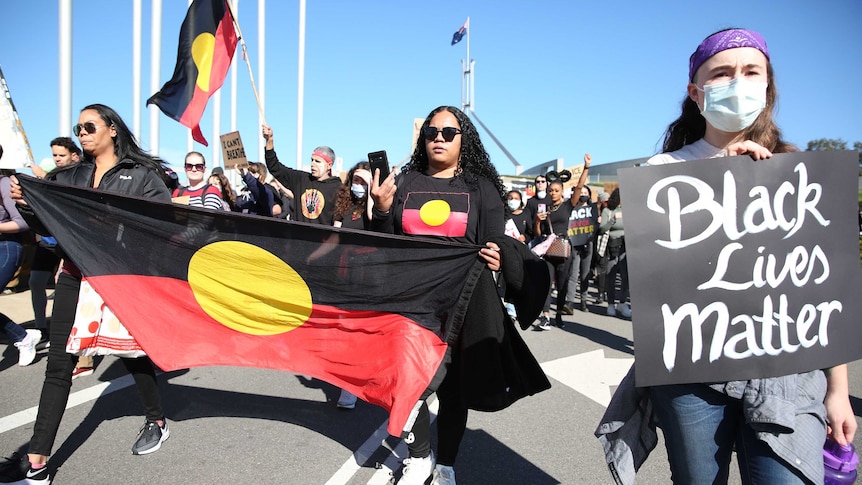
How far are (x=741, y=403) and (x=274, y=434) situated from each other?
2.87m

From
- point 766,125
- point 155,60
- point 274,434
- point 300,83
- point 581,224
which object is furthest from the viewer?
point 300,83

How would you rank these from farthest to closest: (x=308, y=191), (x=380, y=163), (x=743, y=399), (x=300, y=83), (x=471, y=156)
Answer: (x=300, y=83) < (x=308, y=191) < (x=380, y=163) < (x=471, y=156) < (x=743, y=399)

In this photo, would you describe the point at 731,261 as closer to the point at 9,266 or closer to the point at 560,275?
the point at 9,266

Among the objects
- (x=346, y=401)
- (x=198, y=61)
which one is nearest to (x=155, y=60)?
(x=198, y=61)

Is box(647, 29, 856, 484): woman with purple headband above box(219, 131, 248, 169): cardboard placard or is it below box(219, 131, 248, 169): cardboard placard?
below

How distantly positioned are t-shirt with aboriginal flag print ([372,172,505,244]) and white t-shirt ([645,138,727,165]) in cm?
107

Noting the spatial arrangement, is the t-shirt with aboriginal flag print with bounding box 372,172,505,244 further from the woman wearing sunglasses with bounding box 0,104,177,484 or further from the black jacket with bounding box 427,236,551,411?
the woman wearing sunglasses with bounding box 0,104,177,484

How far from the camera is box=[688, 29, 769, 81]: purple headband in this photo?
5.20 ft

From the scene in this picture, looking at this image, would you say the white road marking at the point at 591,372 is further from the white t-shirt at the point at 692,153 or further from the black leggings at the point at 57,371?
the black leggings at the point at 57,371

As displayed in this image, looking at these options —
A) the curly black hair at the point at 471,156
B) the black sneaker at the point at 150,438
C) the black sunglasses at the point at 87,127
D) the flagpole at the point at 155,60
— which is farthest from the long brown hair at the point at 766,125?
the flagpole at the point at 155,60

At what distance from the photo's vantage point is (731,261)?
5.06 ft

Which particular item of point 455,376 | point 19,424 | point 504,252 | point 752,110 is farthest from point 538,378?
point 19,424

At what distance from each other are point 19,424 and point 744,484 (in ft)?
13.9

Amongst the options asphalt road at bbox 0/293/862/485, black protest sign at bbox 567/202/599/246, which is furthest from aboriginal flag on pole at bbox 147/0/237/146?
black protest sign at bbox 567/202/599/246
